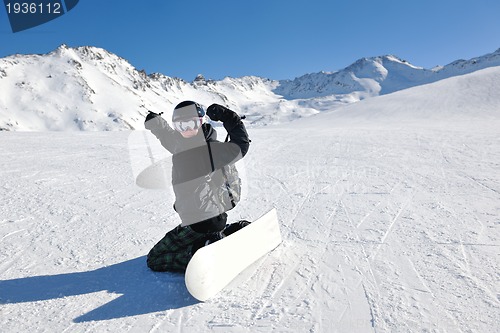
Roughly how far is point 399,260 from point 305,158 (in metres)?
7.05

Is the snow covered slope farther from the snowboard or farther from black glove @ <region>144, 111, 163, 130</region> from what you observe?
black glove @ <region>144, 111, 163, 130</region>

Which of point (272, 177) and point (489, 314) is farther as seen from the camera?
point (272, 177)

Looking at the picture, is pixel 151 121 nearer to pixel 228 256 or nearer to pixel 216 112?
pixel 216 112

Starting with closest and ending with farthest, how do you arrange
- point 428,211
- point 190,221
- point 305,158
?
point 190,221, point 428,211, point 305,158

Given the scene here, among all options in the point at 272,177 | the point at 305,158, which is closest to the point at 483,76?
the point at 305,158

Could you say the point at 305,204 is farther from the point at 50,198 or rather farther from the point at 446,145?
the point at 446,145

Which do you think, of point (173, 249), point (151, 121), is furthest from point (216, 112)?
point (173, 249)

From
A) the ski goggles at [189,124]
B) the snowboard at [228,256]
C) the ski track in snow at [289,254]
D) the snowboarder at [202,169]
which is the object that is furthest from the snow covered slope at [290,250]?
the ski goggles at [189,124]

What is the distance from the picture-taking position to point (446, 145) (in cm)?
1185

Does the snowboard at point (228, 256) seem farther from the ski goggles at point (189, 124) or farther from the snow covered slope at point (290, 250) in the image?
the ski goggles at point (189, 124)

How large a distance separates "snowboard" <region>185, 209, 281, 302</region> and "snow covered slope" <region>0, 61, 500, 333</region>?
0.12 metres

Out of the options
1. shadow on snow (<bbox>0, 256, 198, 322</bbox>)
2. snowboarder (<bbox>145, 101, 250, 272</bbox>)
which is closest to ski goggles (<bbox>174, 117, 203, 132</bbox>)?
snowboarder (<bbox>145, 101, 250, 272</bbox>)

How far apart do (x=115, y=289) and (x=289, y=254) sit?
1.99m

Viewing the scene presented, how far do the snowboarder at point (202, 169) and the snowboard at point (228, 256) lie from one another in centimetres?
23
